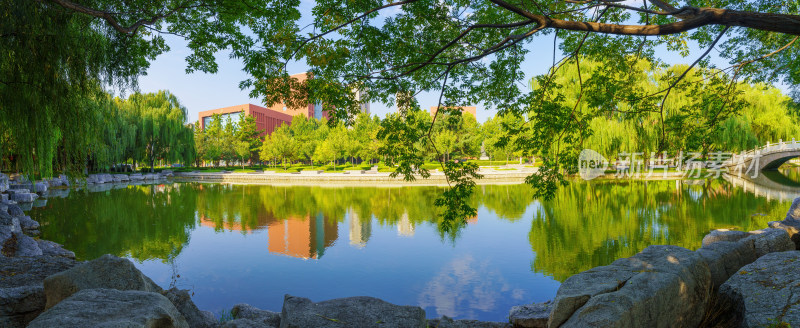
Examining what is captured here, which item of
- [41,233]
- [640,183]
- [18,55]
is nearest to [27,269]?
[18,55]

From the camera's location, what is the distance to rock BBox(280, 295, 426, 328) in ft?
9.46

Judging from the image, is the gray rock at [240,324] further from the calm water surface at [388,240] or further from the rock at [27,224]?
the rock at [27,224]

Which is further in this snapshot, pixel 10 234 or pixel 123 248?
pixel 123 248

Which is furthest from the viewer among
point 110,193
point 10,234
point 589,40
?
point 110,193

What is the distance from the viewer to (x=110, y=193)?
821 inches

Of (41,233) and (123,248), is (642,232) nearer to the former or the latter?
(123,248)

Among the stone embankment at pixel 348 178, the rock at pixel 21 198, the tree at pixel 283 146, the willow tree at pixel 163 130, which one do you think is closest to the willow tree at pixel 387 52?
the rock at pixel 21 198

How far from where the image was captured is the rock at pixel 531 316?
479 centimetres

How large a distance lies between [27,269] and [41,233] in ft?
25.0

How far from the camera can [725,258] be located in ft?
14.9

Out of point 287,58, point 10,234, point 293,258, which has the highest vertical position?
point 287,58

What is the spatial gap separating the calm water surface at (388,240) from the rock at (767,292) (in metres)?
2.74

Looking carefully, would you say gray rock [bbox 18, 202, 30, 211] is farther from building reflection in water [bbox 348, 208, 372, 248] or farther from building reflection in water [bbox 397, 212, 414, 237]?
building reflection in water [bbox 397, 212, 414, 237]

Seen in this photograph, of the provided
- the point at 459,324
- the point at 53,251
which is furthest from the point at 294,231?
the point at 459,324
